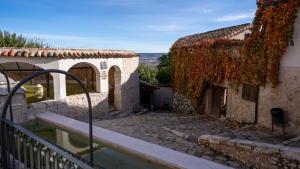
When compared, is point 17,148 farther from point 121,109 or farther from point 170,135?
point 121,109

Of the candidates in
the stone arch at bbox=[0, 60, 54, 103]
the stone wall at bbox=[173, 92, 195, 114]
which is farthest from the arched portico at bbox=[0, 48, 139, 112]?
the stone wall at bbox=[173, 92, 195, 114]

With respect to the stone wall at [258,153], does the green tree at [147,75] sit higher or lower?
higher

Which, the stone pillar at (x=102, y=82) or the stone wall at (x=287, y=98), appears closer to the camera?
the stone wall at (x=287, y=98)

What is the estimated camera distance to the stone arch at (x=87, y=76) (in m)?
15.5

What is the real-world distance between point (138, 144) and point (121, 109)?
11.9m

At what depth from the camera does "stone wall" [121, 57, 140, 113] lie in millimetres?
17578

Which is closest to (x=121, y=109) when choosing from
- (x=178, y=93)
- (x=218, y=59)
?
(x=178, y=93)

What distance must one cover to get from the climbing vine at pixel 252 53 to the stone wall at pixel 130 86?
14.3 ft

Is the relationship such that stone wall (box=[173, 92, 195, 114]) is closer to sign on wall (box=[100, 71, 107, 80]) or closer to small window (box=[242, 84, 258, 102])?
small window (box=[242, 84, 258, 102])

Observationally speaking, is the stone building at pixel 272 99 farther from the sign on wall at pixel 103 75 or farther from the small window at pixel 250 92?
the sign on wall at pixel 103 75

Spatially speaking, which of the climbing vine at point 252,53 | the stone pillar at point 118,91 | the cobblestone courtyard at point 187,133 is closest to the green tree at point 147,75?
the stone pillar at point 118,91

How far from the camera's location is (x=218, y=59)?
13.4 meters

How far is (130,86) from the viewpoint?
60.6ft

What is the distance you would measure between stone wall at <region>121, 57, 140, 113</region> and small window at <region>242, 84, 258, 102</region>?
26.3 feet
